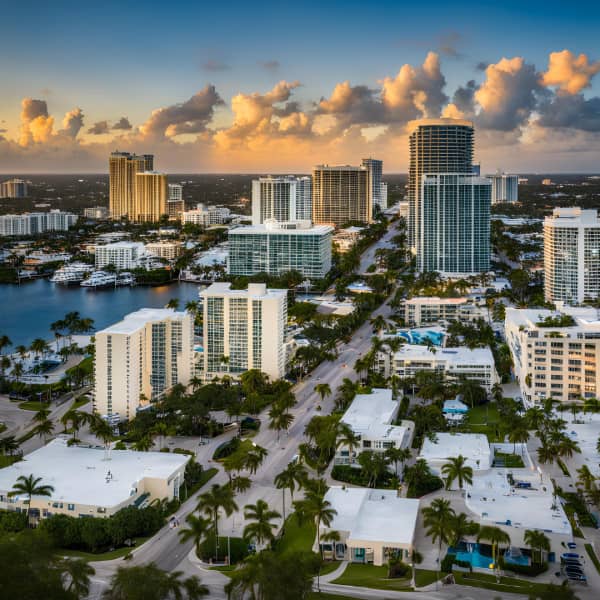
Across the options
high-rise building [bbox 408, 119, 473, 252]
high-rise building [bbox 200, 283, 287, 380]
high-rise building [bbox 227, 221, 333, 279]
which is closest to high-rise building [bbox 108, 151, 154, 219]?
high-rise building [bbox 227, 221, 333, 279]

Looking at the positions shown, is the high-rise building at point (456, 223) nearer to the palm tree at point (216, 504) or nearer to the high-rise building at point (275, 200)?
the high-rise building at point (275, 200)

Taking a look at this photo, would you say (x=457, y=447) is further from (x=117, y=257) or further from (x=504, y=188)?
(x=504, y=188)

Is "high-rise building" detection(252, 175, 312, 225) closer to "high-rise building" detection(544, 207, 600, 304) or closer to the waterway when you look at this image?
the waterway

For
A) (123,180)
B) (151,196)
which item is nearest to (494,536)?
(151,196)

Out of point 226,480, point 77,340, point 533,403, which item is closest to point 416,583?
point 226,480

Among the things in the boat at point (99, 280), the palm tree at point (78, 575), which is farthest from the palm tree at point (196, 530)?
the boat at point (99, 280)

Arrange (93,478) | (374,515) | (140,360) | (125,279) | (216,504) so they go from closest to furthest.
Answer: (216,504)
(374,515)
(93,478)
(140,360)
(125,279)
